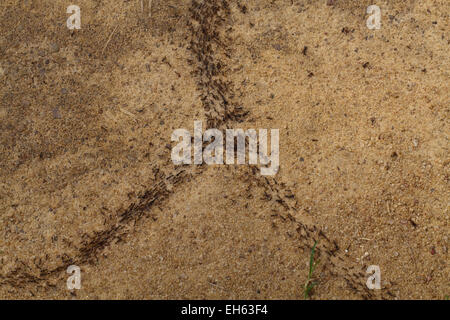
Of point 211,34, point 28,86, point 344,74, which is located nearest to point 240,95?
point 211,34

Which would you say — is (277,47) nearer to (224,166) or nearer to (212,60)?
(212,60)

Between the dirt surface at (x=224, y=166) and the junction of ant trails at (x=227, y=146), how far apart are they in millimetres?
45

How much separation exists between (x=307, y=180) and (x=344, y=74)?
1.95 ft

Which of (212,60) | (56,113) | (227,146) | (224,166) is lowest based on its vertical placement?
(224,166)

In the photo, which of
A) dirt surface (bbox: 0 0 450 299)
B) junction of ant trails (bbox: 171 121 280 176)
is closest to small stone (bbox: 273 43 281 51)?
dirt surface (bbox: 0 0 450 299)

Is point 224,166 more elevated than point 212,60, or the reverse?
point 212,60

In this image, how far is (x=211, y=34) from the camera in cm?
238

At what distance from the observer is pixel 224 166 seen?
2.28m

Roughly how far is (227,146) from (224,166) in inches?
4.2

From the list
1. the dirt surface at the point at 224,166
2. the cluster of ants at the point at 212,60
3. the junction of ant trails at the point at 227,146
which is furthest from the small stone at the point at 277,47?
the junction of ant trails at the point at 227,146

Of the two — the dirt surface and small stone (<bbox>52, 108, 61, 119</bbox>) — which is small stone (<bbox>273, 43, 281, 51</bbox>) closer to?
the dirt surface

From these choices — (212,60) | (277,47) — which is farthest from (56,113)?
(277,47)

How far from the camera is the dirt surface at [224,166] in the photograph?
2.18 meters

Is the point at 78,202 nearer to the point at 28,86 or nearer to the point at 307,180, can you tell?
the point at 28,86
